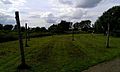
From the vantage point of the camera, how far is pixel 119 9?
102m

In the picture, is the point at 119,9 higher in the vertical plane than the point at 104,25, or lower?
higher

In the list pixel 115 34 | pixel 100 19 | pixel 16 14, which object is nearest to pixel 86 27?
pixel 100 19

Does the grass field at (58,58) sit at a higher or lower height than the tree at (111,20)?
lower

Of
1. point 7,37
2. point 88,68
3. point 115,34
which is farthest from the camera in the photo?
point 115,34

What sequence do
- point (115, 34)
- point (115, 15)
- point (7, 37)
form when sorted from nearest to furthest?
point (7, 37)
point (115, 34)
point (115, 15)

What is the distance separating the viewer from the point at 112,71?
55.9 feet

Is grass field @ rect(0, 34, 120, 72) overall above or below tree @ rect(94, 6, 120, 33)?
below

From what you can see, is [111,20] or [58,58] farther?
[111,20]

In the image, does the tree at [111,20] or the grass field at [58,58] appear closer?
the grass field at [58,58]

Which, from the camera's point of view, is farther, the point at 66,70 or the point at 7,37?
the point at 7,37

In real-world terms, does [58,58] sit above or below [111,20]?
below

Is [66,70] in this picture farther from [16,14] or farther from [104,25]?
[104,25]

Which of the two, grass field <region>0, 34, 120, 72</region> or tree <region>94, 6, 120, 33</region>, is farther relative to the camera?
tree <region>94, 6, 120, 33</region>

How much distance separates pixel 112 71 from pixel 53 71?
4.06 meters
